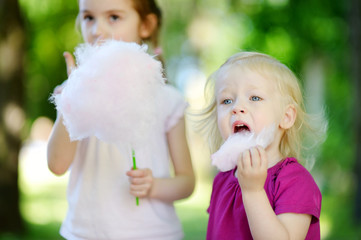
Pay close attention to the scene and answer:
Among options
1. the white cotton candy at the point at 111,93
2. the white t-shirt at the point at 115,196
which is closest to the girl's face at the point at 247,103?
the white cotton candy at the point at 111,93

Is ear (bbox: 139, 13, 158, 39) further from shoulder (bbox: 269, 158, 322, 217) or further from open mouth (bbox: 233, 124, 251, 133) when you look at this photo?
shoulder (bbox: 269, 158, 322, 217)

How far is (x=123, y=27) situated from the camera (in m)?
2.16

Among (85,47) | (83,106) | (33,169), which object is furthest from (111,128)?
(33,169)

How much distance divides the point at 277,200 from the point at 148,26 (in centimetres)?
116

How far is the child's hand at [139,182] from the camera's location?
2.00 metres

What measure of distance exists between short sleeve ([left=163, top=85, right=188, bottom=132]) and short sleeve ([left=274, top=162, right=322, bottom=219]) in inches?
25.7

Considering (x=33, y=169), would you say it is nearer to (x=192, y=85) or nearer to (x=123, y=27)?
(x=192, y=85)

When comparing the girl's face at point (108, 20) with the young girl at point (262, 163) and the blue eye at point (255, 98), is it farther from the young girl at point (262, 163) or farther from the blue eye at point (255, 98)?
the blue eye at point (255, 98)

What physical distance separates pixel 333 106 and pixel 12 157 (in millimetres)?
7045

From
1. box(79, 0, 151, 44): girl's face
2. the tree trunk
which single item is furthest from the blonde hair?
the tree trunk

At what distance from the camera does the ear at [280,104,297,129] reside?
1795mm

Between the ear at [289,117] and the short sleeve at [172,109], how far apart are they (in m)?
0.56

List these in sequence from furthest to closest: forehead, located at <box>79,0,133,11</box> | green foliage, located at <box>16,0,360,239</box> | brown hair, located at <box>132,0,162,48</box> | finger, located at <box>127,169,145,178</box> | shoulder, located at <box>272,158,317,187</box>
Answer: green foliage, located at <box>16,0,360,239</box>, brown hair, located at <box>132,0,162,48</box>, forehead, located at <box>79,0,133,11</box>, finger, located at <box>127,169,145,178</box>, shoulder, located at <box>272,158,317,187</box>

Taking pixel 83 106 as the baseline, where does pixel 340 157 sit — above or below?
above
